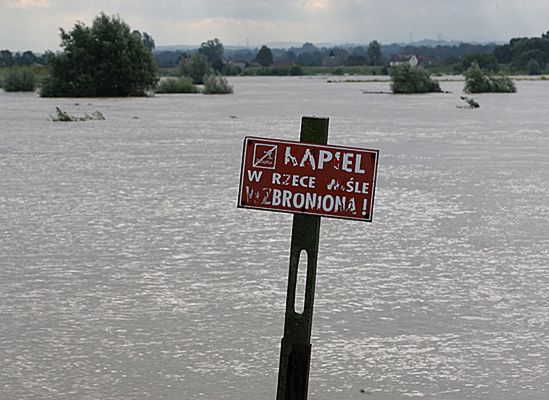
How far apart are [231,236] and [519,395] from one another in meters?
4.38

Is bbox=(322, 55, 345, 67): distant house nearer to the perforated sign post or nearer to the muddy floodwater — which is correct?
the muddy floodwater

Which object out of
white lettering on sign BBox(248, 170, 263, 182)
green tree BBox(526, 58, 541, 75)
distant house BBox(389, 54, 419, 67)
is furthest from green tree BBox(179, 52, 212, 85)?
white lettering on sign BBox(248, 170, 263, 182)

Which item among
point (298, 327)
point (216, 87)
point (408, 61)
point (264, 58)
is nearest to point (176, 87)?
point (216, 87)

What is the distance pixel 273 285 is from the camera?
7.13 meters

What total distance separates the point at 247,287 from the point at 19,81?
162ft

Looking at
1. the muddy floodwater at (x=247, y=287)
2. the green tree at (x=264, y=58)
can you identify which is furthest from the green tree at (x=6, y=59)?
the muddy floodwater at (x=247, y=287)

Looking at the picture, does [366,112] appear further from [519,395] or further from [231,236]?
[519,395]

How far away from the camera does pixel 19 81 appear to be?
54312mm

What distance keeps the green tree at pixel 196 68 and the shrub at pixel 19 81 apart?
581 inches

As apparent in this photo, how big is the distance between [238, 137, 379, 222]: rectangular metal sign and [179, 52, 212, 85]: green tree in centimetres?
6411

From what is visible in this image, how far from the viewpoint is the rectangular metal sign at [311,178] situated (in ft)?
12.6

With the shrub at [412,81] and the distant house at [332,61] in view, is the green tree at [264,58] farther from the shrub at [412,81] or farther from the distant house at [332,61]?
the shrub at [412,81]

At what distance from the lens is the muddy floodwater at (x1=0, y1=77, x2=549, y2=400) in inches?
205

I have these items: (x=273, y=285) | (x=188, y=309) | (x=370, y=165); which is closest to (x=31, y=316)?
(x=188, y=309)
